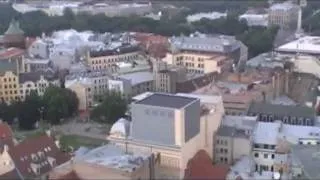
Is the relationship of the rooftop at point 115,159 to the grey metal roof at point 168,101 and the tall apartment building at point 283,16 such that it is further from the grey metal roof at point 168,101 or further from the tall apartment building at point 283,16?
the tall apartment building at point 283,16

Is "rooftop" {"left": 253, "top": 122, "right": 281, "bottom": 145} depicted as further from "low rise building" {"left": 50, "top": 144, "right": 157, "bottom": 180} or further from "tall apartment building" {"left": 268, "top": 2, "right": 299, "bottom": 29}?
"tall apartment building" {"left": 268, "top": 2, "right": 299, "bottom": 29}

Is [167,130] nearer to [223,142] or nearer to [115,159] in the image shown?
[115,159]

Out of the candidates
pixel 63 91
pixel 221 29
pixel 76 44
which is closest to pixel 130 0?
pixel 221 29

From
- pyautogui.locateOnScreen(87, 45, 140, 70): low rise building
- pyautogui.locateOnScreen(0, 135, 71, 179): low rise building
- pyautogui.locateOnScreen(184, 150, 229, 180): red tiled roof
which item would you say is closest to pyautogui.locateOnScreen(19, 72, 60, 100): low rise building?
pyautogui.locateOnScreen(87, 45, 140, 70): low rise building

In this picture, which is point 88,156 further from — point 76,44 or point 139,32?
point 139,32

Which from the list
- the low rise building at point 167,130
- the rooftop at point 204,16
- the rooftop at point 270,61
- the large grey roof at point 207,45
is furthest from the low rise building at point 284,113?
the rooftop at point 204,16
